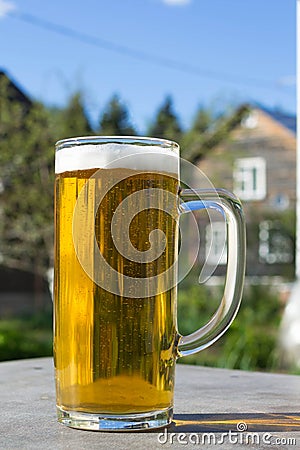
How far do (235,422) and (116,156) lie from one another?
1.17 ft

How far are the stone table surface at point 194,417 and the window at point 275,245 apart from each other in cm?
966

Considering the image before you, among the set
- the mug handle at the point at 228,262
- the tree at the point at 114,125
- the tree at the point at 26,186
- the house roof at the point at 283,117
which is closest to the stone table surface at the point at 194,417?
the mug handle at the point at 228,262

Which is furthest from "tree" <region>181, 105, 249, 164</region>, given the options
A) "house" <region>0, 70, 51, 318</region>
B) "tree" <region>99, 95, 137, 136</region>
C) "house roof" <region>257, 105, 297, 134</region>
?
"house roof" <region>257, 105, 297, 134</region>

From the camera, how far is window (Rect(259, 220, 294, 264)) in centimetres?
1098

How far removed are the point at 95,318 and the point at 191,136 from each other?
24.4 ft

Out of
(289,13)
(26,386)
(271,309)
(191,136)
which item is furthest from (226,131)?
(289,13)

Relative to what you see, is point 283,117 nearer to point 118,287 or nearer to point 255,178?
point 255,178

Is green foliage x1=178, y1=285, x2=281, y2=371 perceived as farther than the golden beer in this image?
Yes

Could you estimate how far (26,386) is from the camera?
126cm

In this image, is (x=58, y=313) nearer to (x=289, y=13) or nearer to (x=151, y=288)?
(x=151, y=288)

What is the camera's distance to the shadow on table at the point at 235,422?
917 millimetres

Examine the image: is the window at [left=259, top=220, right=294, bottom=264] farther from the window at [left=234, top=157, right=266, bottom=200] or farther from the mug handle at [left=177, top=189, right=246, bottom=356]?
the mug handle at [left=177, top=189, right=246, bottom=356]

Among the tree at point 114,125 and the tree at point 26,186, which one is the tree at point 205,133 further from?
the tree at point 26,186

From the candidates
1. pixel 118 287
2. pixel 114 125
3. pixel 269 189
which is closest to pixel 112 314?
pixel 118 287
